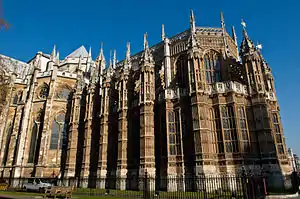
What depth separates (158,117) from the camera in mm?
22594

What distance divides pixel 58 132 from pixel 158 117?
63.4 ft

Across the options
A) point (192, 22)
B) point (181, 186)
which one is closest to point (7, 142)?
point (181, 186)

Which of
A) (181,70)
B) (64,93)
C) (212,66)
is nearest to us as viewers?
(212,66)

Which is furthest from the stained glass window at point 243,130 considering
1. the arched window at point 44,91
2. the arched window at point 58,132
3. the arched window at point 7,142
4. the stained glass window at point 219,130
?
the arched window at point 7,142

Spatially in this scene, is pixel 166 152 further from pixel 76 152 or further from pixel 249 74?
pixel 76 152

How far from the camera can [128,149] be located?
78.9ft

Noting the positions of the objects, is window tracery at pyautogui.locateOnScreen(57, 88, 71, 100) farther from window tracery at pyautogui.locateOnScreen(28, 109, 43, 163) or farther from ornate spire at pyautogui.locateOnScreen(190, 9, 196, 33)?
ornate spire at pyautogui.locateOnScreen(190, 9, 196, 33)

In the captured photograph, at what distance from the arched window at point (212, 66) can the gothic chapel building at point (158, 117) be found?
110 mm

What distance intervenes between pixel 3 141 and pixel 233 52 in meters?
37.3

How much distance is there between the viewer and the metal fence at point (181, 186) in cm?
1177

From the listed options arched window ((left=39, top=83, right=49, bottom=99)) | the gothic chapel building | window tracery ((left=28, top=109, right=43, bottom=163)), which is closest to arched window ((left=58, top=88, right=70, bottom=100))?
the gothic chapel building

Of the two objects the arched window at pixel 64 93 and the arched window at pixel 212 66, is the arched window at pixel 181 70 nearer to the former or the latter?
the arched window at pixel 212 66

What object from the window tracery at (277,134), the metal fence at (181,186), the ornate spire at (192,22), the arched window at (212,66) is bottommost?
the metal fence at (181,186)

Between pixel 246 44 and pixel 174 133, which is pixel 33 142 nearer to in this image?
pixel 174 133
